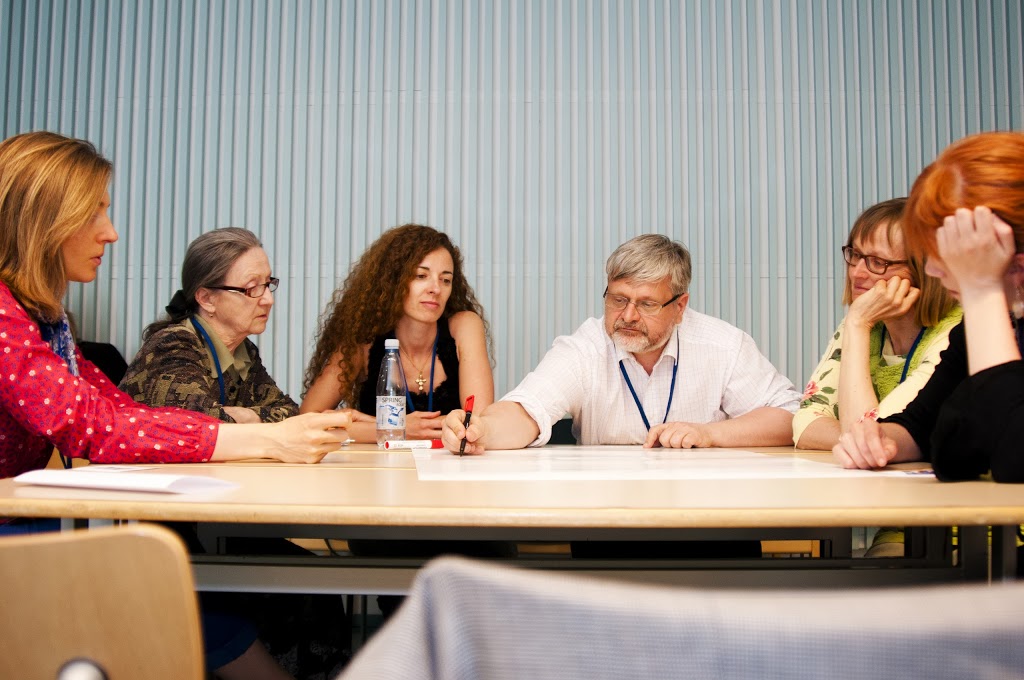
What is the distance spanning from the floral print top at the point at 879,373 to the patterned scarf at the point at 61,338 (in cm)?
170

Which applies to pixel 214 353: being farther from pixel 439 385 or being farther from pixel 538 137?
pixel 538 137

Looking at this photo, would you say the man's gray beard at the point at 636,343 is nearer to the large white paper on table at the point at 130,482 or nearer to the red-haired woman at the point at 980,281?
the red-haired woman at the point at 980,281

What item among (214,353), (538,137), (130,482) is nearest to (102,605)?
(130,482)

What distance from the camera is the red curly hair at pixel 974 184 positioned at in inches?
52.4

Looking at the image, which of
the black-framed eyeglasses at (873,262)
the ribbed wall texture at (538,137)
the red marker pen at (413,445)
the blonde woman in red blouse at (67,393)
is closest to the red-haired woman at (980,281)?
the black-framed eyeglasses at (873,262)

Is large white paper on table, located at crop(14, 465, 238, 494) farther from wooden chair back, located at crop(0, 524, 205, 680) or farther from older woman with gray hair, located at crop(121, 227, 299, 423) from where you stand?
older woman with gray hair, located at crop(121, 227, 299, 423)

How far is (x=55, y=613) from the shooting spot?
775 millimetres

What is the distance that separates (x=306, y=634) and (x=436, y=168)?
237 cm

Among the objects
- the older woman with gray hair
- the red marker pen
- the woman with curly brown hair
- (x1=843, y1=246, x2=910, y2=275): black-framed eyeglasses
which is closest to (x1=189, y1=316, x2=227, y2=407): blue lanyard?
the older woman with gray hair

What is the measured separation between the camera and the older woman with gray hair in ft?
8.25

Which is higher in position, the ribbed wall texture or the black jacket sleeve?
the ribbed wall texture

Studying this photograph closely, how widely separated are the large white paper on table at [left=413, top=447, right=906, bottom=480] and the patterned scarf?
76 centimetres

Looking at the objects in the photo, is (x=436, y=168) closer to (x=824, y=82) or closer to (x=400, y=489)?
(x=824, y=82)

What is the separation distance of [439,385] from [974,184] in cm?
190
